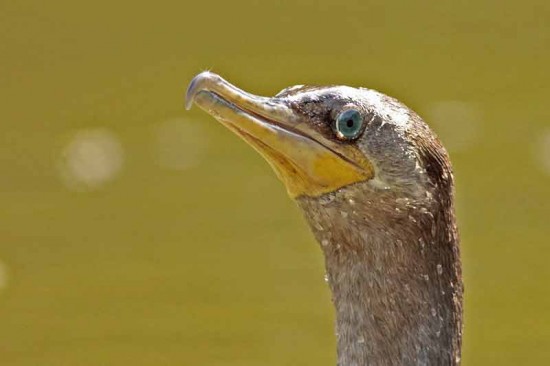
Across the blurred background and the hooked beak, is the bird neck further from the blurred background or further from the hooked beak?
the blurred background

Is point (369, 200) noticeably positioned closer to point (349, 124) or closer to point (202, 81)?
point (349, 124)

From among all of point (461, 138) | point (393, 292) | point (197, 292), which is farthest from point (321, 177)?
point (461, 138)

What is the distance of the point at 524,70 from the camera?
980 centimetres

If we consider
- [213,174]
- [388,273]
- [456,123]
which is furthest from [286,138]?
[456,123]

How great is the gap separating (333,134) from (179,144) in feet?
15.7

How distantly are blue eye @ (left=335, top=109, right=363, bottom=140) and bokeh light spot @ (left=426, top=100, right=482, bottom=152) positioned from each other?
4.46 meters

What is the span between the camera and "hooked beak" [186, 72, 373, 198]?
4.50m

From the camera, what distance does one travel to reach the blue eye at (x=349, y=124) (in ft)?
14.7

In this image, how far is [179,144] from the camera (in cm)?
929

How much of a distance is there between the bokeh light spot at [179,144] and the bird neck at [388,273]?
454 centimetres

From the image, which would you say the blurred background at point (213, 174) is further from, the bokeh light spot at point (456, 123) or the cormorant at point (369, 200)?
the cormorant at point (369, 200)

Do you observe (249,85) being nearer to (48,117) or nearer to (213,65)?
(213,65)

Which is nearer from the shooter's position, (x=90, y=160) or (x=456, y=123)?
(x=90, y=160)

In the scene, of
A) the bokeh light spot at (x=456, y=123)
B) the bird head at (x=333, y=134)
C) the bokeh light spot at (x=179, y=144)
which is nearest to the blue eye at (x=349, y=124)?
the bird head at (x=333, y=134)
